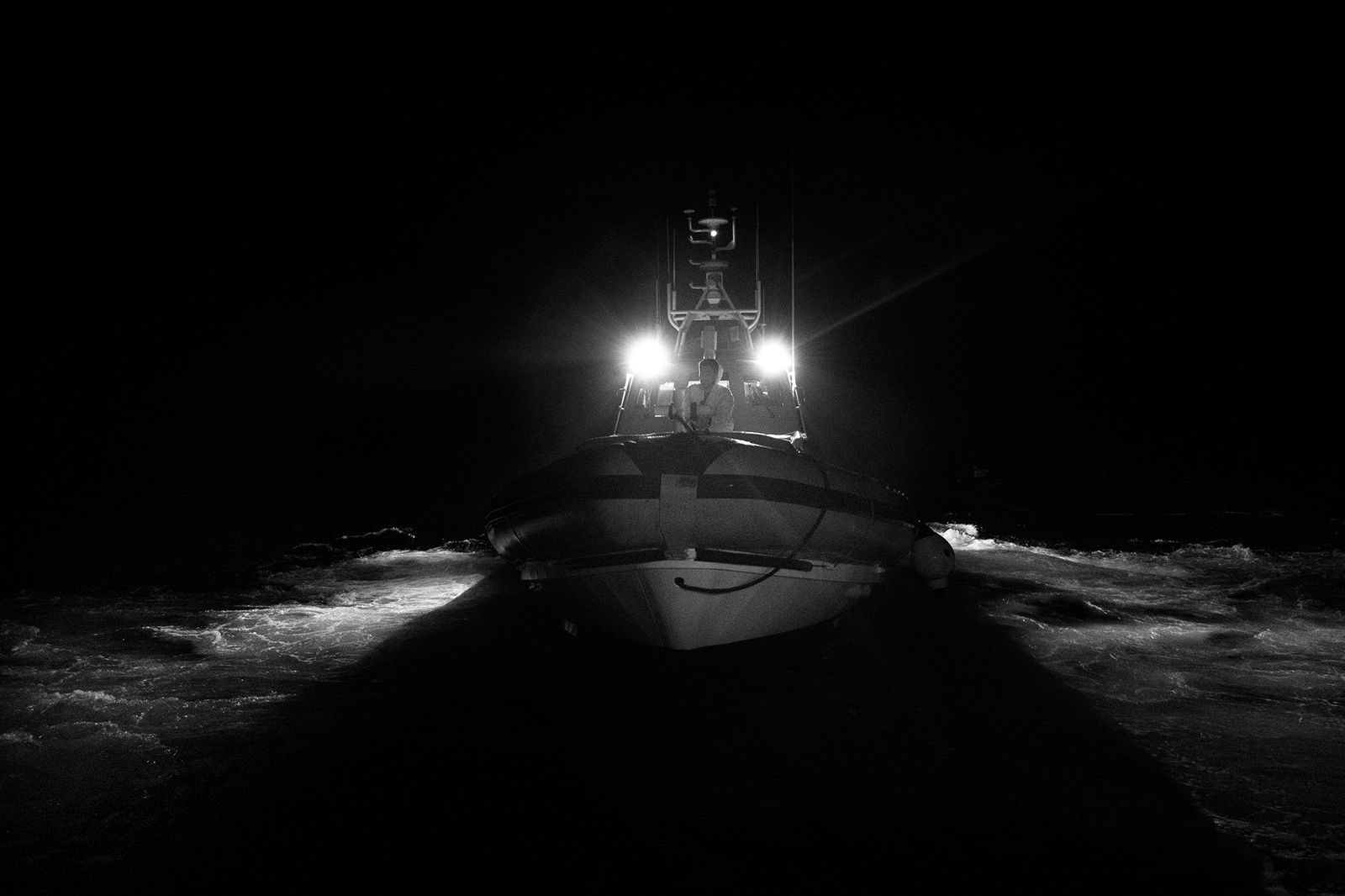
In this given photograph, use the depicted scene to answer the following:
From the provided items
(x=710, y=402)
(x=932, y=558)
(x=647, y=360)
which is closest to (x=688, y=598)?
(x=710, y=402)

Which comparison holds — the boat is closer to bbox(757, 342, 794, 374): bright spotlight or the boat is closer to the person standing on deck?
the person standing on deck

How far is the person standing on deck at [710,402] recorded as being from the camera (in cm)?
545

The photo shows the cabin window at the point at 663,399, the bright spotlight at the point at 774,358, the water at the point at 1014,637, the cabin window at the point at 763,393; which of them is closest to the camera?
the water at the point at 1014,637

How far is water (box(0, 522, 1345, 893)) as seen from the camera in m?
3.07

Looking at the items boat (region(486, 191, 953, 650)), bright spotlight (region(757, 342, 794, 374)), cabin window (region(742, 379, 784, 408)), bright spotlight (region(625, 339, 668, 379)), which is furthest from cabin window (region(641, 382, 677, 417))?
boat (region(486, 191, 953, 650))

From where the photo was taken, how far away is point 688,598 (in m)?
4.48

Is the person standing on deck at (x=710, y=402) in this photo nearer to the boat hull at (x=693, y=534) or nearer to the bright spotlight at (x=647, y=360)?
the boat hull at (x=693, y=534)

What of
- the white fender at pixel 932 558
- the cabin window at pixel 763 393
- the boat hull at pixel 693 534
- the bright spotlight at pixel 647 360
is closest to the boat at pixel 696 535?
the boat hull at pixel 693 534

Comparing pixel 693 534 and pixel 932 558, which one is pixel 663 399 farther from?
pixel 693 534

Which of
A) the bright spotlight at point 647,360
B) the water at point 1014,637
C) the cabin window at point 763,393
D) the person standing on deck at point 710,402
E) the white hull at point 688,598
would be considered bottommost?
the water at point 1014,637

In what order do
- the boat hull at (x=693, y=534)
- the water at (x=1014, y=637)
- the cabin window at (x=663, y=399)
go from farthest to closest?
1. the cabin window at (x=663, y=399)
2. the boat hull at (x=693, y=534)
3. the water at (x=1014, y=637)

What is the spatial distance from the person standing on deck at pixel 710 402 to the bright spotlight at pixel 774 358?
1200mm

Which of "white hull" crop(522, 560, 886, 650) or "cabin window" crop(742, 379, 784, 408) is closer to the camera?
"white hull" crop(522, 560, 886, 650)

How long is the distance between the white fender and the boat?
391mm
